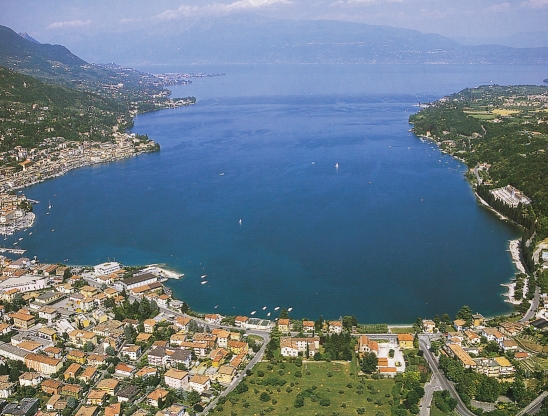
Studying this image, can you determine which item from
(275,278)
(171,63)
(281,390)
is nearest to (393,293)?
(275,278)

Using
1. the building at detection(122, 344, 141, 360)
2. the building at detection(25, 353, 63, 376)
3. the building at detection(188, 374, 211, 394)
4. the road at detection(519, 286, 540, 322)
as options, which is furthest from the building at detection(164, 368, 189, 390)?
the road at detection(519, 286, 540, 322)

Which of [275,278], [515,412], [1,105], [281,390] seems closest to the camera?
[515,412]

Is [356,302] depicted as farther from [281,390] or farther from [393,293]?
[281,390]

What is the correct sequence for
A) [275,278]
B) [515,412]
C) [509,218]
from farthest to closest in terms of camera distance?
1. [509,218]
2. [275,278]
3. [515,412]

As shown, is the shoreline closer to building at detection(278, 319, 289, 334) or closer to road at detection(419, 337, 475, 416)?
road at detection(419, 337, 475, 416)

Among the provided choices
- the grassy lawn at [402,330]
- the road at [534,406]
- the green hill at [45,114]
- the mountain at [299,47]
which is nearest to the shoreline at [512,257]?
the grassy lawn at [402,330]

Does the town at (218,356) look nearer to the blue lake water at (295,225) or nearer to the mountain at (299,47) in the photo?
the blue lake water at (295,225)
